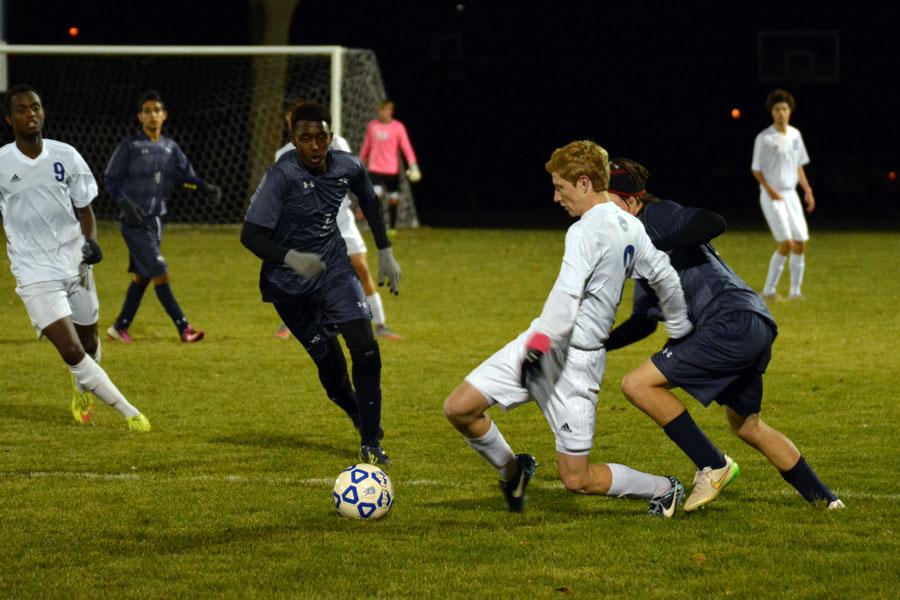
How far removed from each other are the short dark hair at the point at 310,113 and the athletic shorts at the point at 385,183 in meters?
17.0

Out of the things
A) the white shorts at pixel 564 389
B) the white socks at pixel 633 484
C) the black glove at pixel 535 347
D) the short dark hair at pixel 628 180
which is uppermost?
the short dark hair at pixel 628 180

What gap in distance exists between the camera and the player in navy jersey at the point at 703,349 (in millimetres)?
6570

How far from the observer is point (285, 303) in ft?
27.3

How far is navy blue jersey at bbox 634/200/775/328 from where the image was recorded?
261 inches

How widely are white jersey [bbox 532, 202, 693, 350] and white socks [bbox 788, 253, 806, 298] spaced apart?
10.3 m

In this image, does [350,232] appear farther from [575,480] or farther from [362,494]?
[575,480]

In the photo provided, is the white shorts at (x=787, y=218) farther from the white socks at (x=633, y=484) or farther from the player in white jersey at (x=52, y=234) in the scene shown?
the white socks at (x=633, y=484)

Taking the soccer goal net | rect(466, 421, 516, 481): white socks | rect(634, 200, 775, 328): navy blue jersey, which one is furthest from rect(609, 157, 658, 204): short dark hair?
the soccer goal net

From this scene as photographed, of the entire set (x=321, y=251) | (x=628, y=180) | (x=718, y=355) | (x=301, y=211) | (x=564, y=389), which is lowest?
(x=564, y=389)

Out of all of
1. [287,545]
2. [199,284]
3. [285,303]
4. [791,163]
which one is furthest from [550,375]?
[199,284]

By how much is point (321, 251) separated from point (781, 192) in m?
9.55

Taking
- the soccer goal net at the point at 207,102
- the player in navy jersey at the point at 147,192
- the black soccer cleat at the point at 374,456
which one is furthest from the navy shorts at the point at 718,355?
the soccer goal net at the point at 207,102

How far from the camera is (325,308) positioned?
27.1 feet

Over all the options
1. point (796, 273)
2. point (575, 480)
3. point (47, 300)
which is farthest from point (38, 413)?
point (796, 273)
